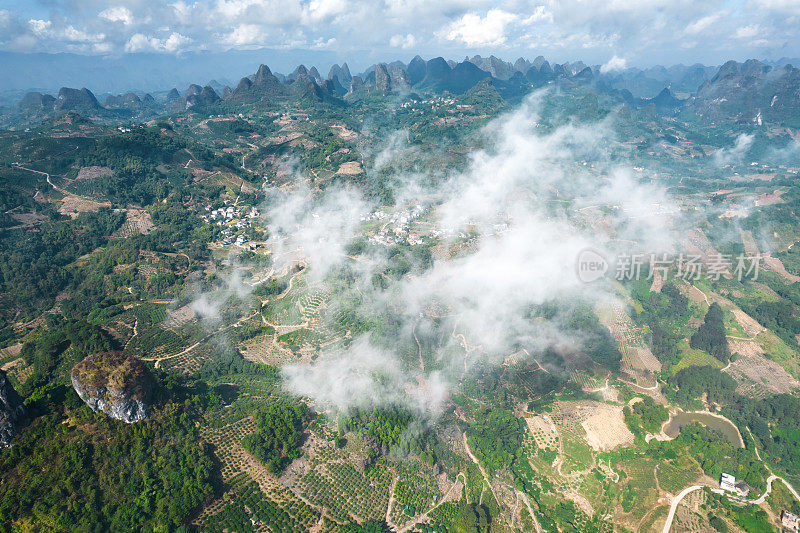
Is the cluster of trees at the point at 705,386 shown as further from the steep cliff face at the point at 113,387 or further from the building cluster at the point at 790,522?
the steep cliff face at the point at 113,387

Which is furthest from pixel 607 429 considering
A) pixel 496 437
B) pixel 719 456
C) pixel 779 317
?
pixel 779 317

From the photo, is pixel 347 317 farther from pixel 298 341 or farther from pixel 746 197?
pixel 746 197

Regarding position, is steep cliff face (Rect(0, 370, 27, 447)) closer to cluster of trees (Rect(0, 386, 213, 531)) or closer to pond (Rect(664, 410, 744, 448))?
cluster of trees (Rect(0, 386, 213, 531))

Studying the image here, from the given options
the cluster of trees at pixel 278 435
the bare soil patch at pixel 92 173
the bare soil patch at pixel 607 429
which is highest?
the bare soil patch at pixel 92 173

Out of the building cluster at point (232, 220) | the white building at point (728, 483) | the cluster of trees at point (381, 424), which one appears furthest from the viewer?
the building cluster at point (232, 220)

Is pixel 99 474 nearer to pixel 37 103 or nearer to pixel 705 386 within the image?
pixel 705 386

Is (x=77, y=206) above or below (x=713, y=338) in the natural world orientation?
above

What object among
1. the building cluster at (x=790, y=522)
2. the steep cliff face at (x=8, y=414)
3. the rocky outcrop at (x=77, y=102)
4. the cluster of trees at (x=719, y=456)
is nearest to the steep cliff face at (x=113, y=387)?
the steep cliff face at (x=8, y=414)
